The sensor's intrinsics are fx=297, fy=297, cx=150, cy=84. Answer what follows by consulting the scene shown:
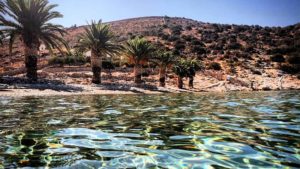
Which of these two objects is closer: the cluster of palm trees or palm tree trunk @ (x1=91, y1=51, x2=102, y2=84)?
the cluster of palm trees

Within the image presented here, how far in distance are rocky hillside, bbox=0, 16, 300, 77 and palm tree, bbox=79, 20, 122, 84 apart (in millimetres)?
10128

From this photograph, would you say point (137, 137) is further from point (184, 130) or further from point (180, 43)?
point (180, 43)

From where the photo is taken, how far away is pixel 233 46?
57.7 meters

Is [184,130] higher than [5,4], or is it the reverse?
[5,4]

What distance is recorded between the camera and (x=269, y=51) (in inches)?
2185

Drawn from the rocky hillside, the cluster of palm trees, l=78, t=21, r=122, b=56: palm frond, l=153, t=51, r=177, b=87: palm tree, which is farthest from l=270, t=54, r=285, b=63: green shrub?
l=78, t=21, r=122, b=56: palm frond

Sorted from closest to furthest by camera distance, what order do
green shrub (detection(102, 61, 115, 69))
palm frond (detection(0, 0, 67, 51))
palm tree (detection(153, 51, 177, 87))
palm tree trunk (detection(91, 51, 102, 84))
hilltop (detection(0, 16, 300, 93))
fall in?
palm frond (detection(0, 0, 67, 51)) < palm tree trunk (detection(91, 51, 102, 84)) < palm tree (detection(153, 51, 177, 87)) < green shrub (detection(102, 61, 115, 69)) < hilltop (detection(0, 16, 300, 93))

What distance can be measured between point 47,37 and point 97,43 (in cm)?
439

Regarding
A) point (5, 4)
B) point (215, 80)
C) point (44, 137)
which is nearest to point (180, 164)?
point (44, 137)

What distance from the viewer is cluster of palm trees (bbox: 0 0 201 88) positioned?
23094 mm

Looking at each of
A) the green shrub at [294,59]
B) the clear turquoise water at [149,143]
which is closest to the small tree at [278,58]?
the green shrub at [294,59]

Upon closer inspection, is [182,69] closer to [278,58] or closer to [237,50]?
[278,58]

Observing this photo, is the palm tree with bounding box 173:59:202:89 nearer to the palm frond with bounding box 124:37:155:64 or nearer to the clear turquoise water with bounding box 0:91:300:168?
the palm frond with bounding box 124:37:155:64

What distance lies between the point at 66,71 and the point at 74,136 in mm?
30561
